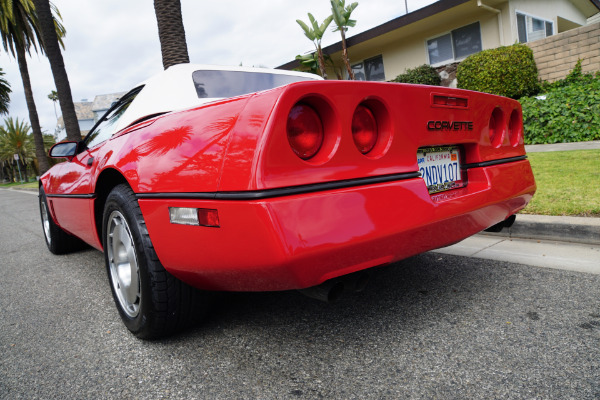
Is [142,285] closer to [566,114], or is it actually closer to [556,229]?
[556,229]

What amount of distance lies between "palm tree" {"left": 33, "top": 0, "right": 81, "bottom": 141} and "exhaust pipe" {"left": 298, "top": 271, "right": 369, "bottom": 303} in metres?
11.7

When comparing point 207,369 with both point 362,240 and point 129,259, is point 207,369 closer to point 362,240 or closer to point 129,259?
point 129,259

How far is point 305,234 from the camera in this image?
135 centimetres

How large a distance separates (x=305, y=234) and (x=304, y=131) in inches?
14.6

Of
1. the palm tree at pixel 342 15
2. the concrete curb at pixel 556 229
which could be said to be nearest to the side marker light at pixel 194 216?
the concrete curb at pixel 556 229


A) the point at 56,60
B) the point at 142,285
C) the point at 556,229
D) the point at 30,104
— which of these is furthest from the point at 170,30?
the point at 30,104

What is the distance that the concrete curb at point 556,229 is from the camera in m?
2.99

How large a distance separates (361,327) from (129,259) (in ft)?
3.79

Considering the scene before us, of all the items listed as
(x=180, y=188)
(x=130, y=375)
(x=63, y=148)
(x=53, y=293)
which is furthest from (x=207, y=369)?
(x=63, y=148)

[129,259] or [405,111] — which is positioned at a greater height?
[405,111]

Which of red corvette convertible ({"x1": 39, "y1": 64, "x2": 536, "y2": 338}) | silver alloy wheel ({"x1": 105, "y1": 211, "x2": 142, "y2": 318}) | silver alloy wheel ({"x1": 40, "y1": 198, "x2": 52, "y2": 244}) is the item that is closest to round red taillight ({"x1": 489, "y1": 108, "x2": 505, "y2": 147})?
red corvette convertible ({"x1": 39, "y1": 64, "x2": 536, "y2": 338})

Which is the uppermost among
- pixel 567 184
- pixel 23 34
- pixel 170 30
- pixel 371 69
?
pixel 23 34

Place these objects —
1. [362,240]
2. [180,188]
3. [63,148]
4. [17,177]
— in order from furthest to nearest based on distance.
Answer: [17,177] < [63,148] < [180,188] < [362,240]

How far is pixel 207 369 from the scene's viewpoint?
1.72 metres
